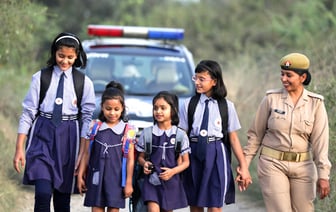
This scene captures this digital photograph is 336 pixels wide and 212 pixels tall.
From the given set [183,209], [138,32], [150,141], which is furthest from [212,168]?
[138,32]

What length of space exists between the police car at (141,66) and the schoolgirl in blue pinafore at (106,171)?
9.28 feet

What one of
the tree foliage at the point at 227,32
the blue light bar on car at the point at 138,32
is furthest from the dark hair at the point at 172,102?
the blue light bar on car at the point at 138,32

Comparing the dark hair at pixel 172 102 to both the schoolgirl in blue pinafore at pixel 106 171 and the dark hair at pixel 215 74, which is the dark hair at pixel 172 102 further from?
the schoolgirl in blue pinafore at pixel 106 171

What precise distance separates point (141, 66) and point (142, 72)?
0.11m

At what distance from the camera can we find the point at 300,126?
21.6ft

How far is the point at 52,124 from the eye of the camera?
22.1ft

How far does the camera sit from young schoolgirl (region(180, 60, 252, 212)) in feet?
22.2

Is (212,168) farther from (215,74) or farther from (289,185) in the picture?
(215,74)

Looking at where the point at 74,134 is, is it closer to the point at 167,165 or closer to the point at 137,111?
the point at 167,165

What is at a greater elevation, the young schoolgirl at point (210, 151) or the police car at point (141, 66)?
the police car at point (141, 66)

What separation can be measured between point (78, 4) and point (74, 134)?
2020 centimetres

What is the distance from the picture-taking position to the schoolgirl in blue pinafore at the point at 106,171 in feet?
21.9

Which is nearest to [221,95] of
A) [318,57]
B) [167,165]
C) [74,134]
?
[167,165]

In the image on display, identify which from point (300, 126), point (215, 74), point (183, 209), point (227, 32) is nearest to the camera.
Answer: point (300, 126)
